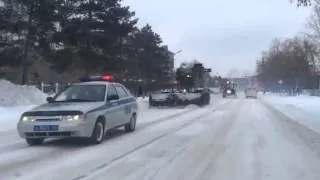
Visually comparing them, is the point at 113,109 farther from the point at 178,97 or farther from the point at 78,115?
the point at 178,97

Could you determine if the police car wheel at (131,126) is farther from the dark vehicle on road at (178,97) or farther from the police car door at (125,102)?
the dark vehicle on road at (178,97)

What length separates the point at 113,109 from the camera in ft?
50.7

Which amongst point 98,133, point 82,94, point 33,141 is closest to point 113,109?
point 82,94

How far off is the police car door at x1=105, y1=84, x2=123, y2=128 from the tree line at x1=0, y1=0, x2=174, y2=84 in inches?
952

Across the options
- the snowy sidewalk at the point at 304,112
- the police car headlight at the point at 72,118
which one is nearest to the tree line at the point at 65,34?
the snowy sidewalk at the point at 304,112

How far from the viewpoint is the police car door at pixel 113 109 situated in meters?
15.1

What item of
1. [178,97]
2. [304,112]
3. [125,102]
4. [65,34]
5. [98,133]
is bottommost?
[304,112]

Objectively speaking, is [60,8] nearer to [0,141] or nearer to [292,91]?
[0,141]

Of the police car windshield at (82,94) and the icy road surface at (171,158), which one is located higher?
the police car windshield at (82,94)

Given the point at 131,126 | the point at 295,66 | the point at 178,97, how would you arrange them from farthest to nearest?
the point at 295,66 < the point at 178,97 < the point at 131,126

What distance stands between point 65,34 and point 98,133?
3286 cm

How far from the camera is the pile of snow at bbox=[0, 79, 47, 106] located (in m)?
33.5

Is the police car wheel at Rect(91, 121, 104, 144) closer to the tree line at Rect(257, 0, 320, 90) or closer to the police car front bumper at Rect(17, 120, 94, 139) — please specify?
the police car front bumper at Rect(17, 120, 94, 139)

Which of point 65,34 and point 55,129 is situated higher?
point 65,34
